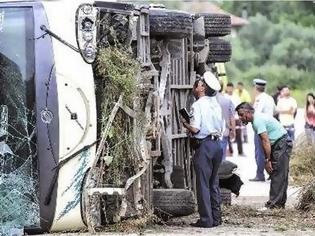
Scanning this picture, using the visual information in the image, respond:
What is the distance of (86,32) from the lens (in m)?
9.08

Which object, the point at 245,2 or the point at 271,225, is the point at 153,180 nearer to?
the point at 271,225

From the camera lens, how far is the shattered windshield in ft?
29.1

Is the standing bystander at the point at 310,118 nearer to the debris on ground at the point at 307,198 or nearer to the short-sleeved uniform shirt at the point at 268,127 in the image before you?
the short-sleeved uniform shirt at the point at 268,127

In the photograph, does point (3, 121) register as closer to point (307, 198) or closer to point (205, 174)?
point (205, 174)

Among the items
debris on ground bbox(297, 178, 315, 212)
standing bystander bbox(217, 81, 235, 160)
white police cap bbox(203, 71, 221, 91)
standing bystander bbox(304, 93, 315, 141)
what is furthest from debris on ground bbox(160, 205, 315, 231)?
standing bystander bbox(304, 93, 315, 141)

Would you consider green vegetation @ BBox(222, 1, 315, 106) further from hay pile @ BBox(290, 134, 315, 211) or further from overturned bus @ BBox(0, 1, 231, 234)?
overturned bus @ BBox(0, 1, 231, 234)

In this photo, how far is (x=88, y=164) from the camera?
901 centimetres

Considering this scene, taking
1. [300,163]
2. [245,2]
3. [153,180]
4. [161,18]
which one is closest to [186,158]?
[153,180]

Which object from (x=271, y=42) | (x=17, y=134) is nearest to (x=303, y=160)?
(x=17, y=134)

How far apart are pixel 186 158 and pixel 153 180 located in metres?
0.79

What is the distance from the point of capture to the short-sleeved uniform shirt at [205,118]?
10.1 metres

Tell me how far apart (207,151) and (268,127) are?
2064 millimetres

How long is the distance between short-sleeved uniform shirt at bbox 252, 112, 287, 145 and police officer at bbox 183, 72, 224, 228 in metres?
1.68

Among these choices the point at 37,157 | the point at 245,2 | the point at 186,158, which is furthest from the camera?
the point at 245,2
